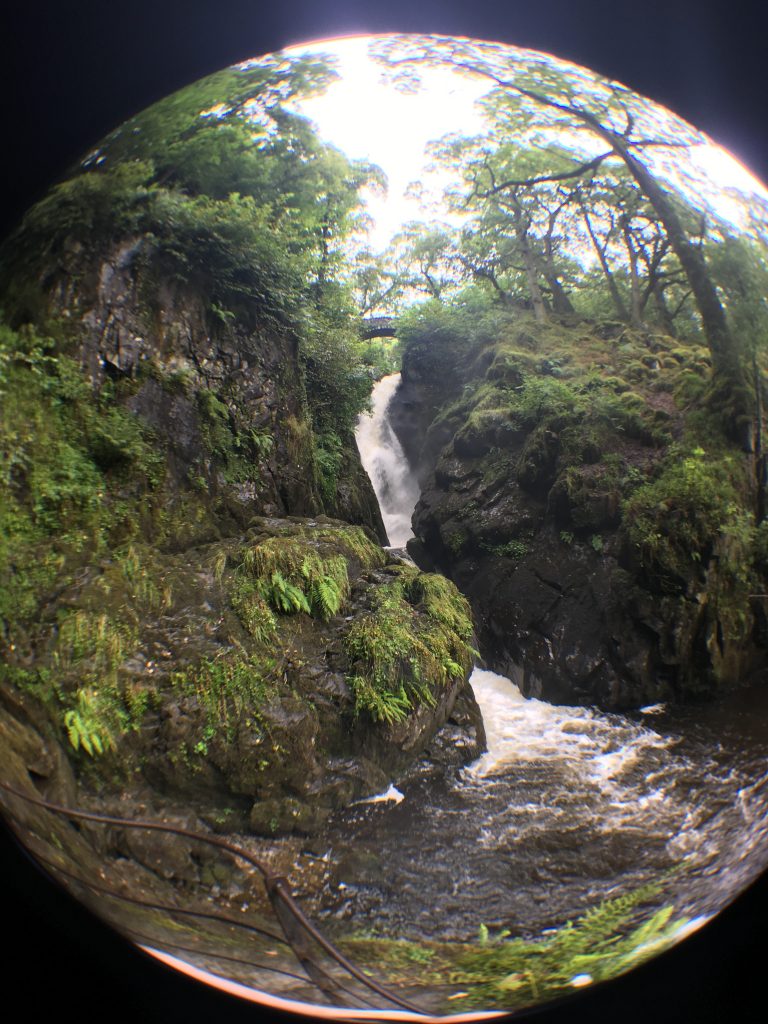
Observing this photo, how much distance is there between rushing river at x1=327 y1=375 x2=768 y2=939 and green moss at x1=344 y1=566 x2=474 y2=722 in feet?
1.88

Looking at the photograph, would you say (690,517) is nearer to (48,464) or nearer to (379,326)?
(379,326)

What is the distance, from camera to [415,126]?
153 centimetres

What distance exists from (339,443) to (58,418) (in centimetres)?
99

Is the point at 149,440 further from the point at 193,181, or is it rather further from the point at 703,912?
the point at 703,912

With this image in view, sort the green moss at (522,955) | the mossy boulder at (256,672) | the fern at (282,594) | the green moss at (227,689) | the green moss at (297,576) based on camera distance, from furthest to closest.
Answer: the fern at (282,594) → the green moss at (297,576) → the green moss at (227,689) → the mossy boulder at (256,672) → the green moss at (522,955)

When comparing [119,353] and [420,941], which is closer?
[420,941]

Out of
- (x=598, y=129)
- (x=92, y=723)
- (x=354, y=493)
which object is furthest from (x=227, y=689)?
(x=598, y=129)

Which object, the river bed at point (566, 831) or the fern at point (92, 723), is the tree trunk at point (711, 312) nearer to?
the river bed at point (566, 831)

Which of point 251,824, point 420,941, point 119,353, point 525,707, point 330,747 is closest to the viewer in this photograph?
point 420,941

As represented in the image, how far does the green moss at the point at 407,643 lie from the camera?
2094mm

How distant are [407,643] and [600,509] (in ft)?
3.75

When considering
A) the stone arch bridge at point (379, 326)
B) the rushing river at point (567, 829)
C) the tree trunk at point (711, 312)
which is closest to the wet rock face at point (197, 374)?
the stone arch bridge at point (379, 326)

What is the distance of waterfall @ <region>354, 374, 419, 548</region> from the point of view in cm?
208

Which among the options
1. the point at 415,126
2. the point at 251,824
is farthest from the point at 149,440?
the point at 415,126
